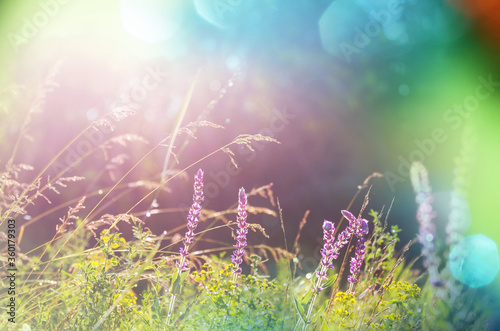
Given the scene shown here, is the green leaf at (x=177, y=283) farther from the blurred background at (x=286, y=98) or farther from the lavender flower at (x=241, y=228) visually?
the blurred background at (x=286, y=98)

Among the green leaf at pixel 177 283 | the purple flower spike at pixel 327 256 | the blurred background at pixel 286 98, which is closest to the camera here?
the green leaf at pixel 177 283

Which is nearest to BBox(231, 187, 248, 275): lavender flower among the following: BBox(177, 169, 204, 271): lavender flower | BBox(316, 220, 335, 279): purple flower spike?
BBox(177, 169, 204, 271): lavender flower

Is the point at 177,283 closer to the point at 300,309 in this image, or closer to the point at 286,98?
the point at 300,309

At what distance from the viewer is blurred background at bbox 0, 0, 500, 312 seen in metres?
4.05

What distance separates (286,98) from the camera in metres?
4.52

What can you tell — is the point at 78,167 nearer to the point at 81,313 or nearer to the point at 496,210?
the point at 81,313

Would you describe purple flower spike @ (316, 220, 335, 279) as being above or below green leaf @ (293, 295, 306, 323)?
above

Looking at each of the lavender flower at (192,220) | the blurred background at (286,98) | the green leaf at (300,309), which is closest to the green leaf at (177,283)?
the lavender flower at (192,220)

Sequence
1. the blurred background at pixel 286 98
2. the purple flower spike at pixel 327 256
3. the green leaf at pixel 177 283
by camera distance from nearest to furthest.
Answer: the green leaf at pixel 177 283 → the purple flower spike at pixel 327 256 → the blurred background at pixel 286 98

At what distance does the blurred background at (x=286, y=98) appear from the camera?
160 inches

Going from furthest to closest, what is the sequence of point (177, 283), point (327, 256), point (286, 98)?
point (286, 98) < point (327, 256) < point (177, 283)

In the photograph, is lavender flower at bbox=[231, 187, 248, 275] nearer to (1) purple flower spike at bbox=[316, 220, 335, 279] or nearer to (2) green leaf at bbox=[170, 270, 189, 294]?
(2) green leaf at bbox=[170, 270, 189, 294]

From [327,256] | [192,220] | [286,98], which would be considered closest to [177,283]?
[192,220]

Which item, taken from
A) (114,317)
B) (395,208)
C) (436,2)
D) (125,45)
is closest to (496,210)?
(395,208)
